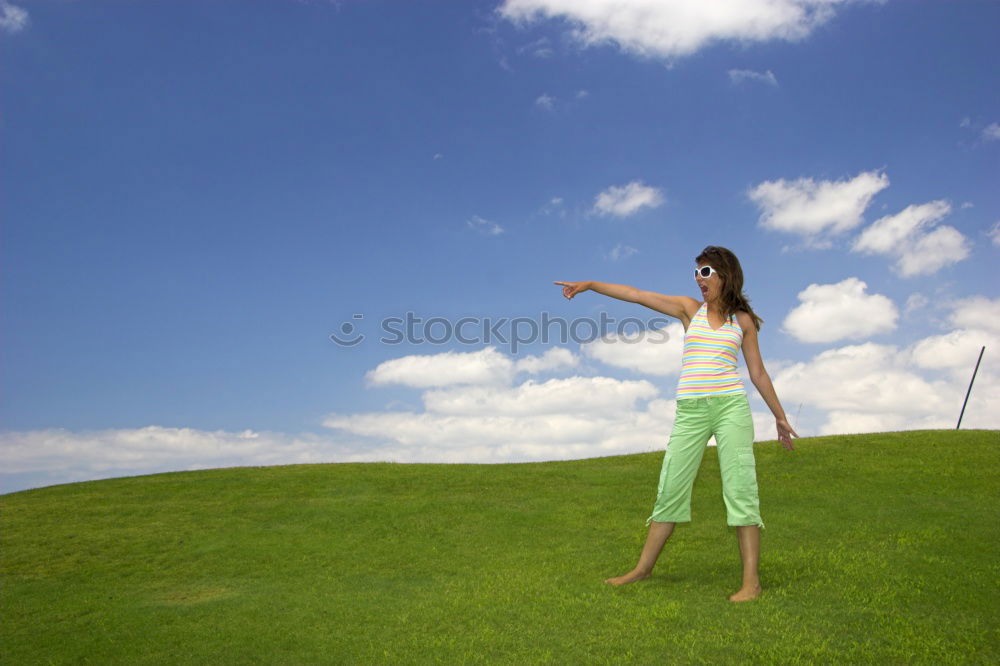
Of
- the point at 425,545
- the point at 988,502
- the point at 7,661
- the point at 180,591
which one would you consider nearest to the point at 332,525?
the point at 425,545

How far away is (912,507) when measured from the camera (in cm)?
1412

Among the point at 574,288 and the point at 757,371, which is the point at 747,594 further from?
the point at 574,288

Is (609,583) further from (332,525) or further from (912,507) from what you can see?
(912,507)

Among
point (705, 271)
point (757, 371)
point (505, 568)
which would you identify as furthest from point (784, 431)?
point (505, 568)

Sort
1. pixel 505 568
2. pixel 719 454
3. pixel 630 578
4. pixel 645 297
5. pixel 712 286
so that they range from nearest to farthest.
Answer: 1. pixel 719 454
2. pixel 712 286
3. pixel 645 297
4. pixel 630 578
5. pixel 505 568

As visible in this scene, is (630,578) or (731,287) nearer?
(731,287)

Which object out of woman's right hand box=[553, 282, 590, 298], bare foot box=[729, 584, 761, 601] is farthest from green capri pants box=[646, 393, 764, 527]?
woman's right hand box=[553, 282, 590, 298]

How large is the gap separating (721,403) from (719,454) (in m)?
0.51

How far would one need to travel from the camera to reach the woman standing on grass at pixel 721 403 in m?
7.55

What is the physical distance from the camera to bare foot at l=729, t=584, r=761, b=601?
7.59m

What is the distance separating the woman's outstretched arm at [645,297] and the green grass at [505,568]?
9.74 ft

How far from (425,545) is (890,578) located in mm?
6853

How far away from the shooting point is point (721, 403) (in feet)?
24.9

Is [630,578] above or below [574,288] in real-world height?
below
